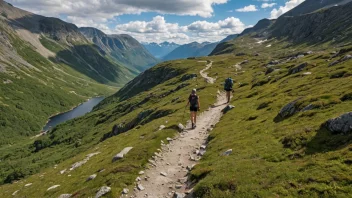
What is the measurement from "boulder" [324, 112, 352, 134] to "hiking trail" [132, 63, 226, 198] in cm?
1257

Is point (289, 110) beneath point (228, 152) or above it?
above

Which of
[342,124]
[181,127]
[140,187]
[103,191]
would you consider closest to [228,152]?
[140,187]

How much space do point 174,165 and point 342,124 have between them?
51.5ft

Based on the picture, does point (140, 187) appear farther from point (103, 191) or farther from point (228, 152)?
point (228, 152)

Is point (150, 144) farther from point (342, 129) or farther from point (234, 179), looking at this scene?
point (342, 129)

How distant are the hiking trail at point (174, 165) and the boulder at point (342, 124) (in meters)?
12.6

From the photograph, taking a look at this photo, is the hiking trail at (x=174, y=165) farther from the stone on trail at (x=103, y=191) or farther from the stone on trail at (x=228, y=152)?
the stone on trail at (x=228, y=152)

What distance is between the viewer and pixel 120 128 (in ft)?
312

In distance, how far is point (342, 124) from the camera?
21.7 metres

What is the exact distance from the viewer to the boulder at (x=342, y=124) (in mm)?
21203

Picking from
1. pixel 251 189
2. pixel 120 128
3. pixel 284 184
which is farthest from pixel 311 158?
pixel 120 128

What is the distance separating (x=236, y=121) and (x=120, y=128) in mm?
61812

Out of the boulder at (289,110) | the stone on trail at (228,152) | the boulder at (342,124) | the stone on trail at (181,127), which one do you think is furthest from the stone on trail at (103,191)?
the boulder at (289,110)

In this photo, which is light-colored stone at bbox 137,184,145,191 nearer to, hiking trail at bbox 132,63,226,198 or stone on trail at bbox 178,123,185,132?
hiking trail at bbox 132,63,226,198
